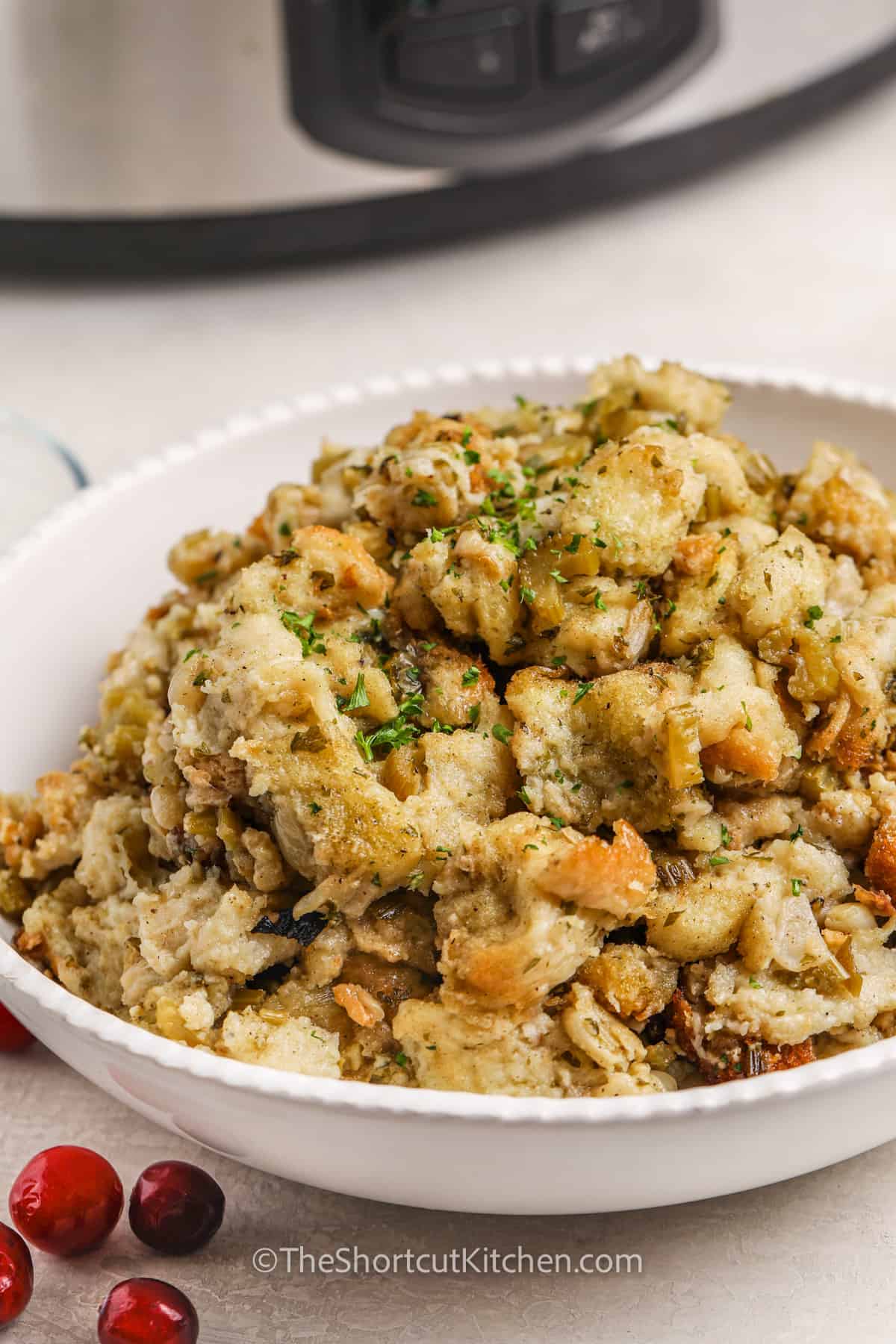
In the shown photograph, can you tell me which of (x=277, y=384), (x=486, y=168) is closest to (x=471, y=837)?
(x=277, y=384)

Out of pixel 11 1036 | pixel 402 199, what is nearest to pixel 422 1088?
pixel 11 1036

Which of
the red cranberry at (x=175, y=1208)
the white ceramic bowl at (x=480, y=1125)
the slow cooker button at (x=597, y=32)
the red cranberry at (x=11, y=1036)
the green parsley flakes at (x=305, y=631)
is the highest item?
the slow cooker button at (x=597, y=32)

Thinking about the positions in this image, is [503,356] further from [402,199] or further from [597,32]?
[597,32]

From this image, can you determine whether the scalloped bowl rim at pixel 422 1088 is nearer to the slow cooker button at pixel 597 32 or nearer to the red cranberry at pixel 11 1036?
the red cranberry at pixel 11 1036

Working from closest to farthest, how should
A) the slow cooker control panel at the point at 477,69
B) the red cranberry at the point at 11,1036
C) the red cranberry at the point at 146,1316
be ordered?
the red cranberry at the point at 146,1316, the red cranberry at the point at 11,1036, the slow cooker control panel at the point at 477,69

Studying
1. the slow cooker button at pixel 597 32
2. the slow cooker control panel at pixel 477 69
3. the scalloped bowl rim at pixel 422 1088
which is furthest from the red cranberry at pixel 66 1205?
the slow cooker button at pixel 597 32

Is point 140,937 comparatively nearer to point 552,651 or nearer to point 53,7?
point 552,651
